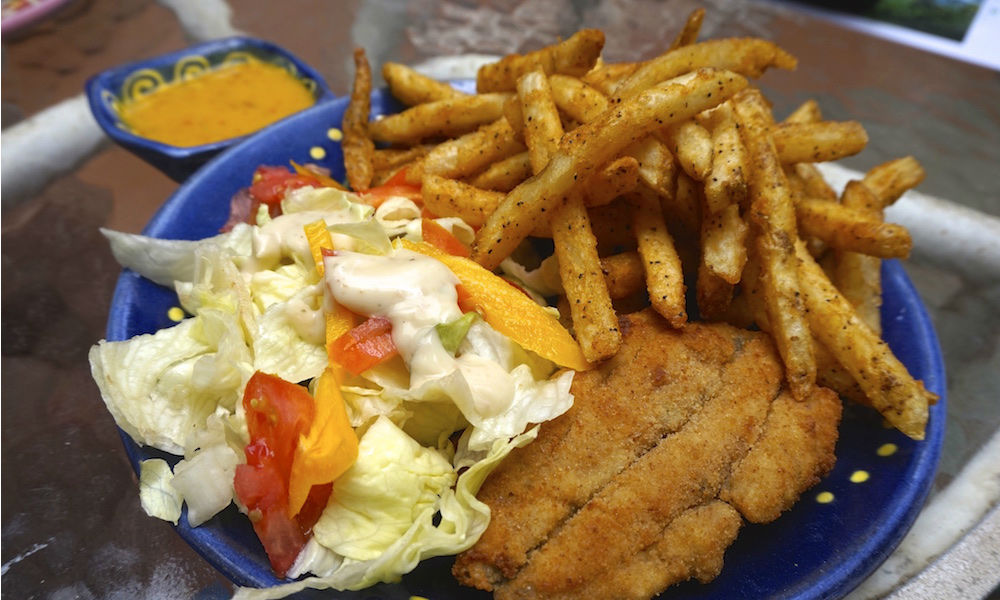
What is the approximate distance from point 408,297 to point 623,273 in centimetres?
63

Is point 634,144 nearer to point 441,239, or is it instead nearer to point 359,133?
point 441,239

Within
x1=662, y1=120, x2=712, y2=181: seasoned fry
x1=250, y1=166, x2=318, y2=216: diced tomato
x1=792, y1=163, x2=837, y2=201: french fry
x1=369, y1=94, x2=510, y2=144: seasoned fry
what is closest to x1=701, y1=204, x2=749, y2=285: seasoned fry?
x1=662, y1=120, x2=712, y2=181: seasoned fry

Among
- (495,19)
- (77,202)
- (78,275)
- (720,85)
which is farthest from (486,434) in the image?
(495,19)

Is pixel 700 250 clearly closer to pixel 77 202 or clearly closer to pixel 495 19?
pixel 77 202

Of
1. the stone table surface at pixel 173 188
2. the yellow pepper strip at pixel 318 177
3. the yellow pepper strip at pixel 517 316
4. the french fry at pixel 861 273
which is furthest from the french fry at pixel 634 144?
the stone table surface at pixel 173 188

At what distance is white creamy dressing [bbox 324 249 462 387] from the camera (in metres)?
1.59

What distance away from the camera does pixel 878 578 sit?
1.87m

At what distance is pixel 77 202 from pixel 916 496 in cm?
315

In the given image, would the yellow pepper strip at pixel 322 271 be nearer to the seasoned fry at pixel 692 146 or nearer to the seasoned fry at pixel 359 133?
the seasoned fry at pixel 359 133

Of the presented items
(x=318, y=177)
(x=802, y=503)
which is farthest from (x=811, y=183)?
(x=318, y=177)

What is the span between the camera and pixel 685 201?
6.08 ft

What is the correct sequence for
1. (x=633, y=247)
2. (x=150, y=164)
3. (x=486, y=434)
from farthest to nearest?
(x=150, y=164)
(x=633, y=247)
(x=486, y=434)

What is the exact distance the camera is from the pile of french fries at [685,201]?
5.57 ft

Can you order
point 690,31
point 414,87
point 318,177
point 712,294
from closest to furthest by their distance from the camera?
point 712,294 → point 690,31 → point 318,177 → point 414,87
